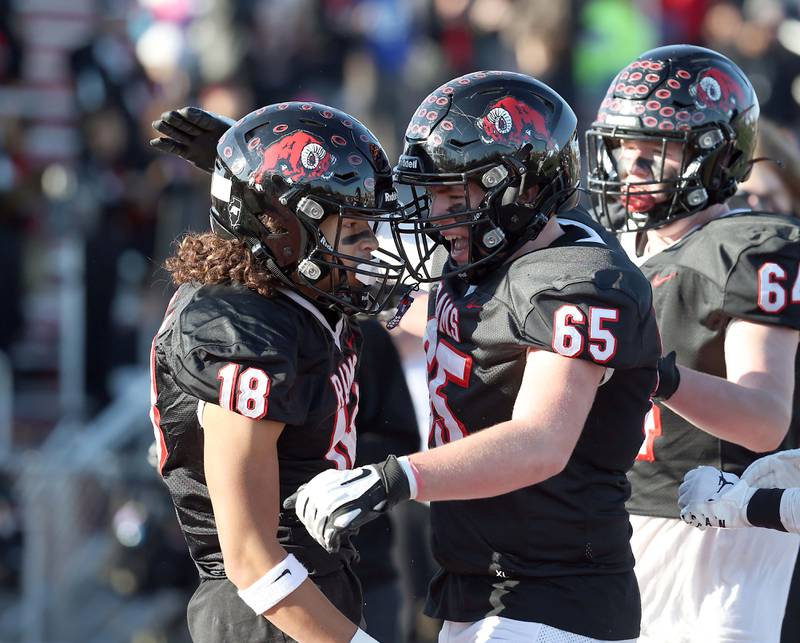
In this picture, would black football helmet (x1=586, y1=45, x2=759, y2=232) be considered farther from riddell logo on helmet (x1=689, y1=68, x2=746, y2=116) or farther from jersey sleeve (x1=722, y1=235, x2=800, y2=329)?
jersey sleeve (x1=722, y1=235, x2=800, y2=329)

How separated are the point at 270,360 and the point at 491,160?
29.4 inches

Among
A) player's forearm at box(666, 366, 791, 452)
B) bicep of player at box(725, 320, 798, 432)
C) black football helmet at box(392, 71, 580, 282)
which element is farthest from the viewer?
bicep of player at box(725, 320, 798, 432)

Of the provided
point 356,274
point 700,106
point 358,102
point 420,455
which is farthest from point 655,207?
point 358,102

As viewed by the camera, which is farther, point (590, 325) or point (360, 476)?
point (590, 325)

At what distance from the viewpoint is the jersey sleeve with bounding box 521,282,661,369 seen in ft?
9.28

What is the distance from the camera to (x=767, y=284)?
3557 mm

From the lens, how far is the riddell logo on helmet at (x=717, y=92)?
3838 mm

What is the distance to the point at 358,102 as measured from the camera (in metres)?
9.06

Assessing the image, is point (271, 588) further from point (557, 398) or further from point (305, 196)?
point (305, 196)

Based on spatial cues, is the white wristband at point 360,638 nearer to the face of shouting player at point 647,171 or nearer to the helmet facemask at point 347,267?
the helmet facemask at point 347,267

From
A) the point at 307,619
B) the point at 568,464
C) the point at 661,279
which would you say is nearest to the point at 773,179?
the point at 661,279

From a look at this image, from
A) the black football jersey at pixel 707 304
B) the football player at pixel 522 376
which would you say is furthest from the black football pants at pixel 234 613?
the black football jersey at pixel 707 304

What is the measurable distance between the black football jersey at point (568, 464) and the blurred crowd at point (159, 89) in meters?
5.48

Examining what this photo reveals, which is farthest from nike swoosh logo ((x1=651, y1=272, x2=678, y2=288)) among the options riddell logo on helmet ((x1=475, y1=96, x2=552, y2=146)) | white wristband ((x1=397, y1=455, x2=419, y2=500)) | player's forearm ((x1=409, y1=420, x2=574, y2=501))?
white wristband ((x1=397, y1=455, x2=419, y2=500))
